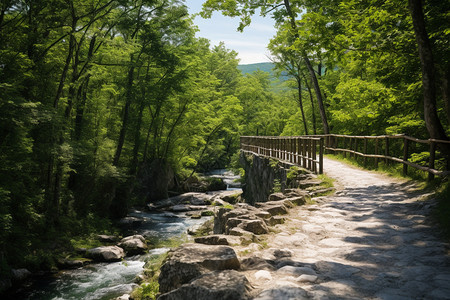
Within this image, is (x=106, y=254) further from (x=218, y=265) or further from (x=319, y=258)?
(x=319, y=258)

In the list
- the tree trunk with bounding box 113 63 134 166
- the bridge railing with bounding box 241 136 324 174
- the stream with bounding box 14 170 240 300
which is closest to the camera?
the stream with bounding box 14 170 240 300

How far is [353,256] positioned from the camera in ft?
12.4

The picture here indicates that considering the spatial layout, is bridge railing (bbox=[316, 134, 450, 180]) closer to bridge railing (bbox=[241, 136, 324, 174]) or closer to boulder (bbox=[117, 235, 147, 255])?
bridge railing (bbox=[241, 136, 324, 174])

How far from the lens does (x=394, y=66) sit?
8.67 meters

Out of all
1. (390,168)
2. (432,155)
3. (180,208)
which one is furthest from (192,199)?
(432,155)

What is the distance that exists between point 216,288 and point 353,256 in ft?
6.34

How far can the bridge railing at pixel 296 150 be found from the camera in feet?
36.4

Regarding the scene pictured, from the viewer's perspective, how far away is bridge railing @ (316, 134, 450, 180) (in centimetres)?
731

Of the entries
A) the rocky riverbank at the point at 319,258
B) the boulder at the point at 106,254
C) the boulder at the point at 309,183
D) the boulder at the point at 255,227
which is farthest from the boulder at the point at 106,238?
the boulder at the point at 255,227

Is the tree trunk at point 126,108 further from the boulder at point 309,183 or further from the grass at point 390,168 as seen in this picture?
the boulder at point 309,183

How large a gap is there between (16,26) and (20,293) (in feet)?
29.9

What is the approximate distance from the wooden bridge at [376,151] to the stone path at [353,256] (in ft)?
5.05

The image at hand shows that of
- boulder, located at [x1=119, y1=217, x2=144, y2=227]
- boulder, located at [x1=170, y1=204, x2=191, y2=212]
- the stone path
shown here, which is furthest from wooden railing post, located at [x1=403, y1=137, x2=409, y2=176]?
boulder, located at [x1=170, y1=204, x2=191, y2=212]

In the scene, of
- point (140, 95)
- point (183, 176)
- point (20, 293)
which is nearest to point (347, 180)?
point (20, 293)
